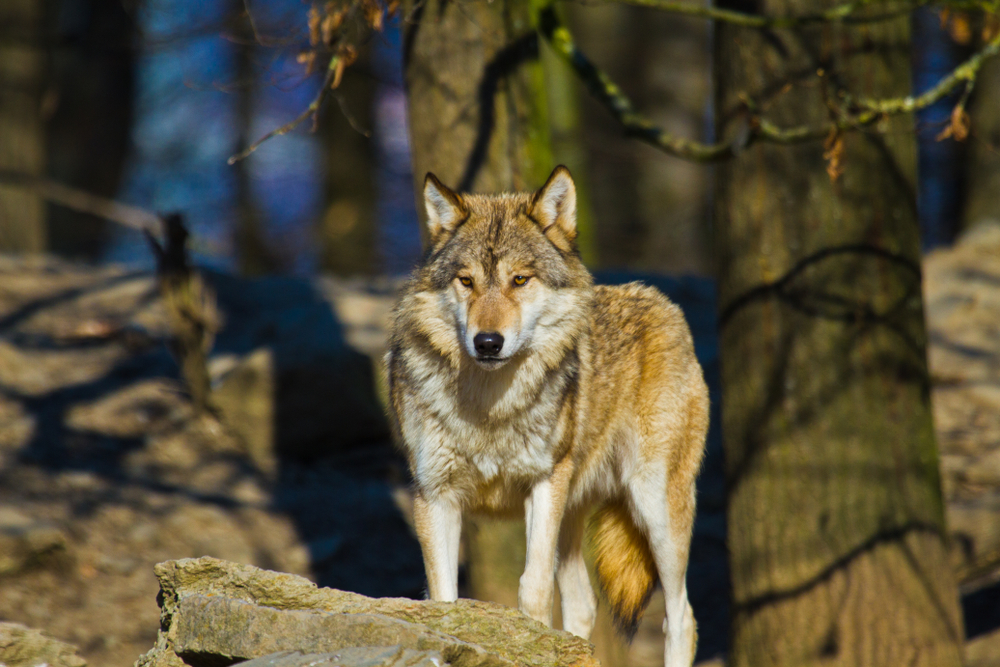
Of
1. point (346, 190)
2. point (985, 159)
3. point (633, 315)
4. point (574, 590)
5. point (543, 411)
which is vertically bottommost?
point (574, 590)

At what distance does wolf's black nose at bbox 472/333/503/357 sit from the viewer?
3.78m

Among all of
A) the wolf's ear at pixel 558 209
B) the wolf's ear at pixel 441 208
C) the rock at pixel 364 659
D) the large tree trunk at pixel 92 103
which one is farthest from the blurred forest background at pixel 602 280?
the rock at pixel 364 659

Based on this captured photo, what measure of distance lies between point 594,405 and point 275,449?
433 cm

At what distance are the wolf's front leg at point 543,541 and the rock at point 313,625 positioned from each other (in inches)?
21.6

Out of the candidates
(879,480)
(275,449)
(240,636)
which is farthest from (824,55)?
(275,449)

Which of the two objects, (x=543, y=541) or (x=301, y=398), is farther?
(x=301, y=398)

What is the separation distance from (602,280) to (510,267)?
17.9 ft

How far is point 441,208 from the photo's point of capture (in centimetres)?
434

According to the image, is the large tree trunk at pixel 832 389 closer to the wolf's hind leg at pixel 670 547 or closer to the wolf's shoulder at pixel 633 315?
the wolf's shoulder at pixel 633 315

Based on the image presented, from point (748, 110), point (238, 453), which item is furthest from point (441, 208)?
point (238, 453)

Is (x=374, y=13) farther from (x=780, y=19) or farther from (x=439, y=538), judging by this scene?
(x=439, y=538)

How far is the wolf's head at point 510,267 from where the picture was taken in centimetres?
400

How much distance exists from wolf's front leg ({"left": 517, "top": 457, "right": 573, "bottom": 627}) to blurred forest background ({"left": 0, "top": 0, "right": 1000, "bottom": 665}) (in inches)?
54.7

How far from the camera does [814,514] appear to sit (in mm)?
5047
